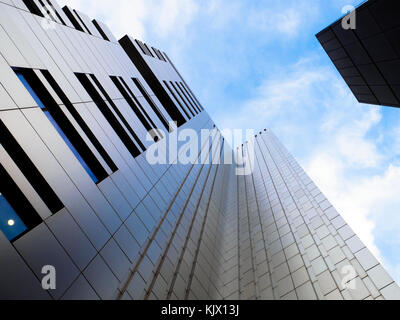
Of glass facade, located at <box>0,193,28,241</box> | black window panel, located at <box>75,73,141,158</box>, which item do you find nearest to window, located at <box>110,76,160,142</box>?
black window panel, located at <box>75,73,141,158</box>

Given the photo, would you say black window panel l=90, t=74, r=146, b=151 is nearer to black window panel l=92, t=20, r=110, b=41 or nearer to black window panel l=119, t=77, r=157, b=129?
black window panel l=119, t=77, r=157, b=129

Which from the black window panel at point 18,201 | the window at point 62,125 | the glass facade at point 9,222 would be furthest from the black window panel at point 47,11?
the glass facade at point 9,222

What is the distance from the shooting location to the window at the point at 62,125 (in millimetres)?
14086

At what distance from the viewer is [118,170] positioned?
57.6ft

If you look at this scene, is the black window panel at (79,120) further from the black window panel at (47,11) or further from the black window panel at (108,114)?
the black window panel at (47,11)

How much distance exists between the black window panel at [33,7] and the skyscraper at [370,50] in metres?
16.1

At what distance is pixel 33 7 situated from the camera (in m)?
19.0

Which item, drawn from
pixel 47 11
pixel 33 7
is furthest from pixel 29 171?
pixel 47 11

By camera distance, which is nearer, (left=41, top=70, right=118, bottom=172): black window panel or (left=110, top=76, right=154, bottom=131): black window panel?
(left=41, top=70, right=118, bottom=172): black window panel

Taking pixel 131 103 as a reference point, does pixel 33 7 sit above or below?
above

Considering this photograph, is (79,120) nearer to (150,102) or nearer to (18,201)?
(18,201)

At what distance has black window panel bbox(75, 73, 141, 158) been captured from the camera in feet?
64.2

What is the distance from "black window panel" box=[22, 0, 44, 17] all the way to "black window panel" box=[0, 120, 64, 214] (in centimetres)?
1112

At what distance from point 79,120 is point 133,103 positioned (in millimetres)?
10044
